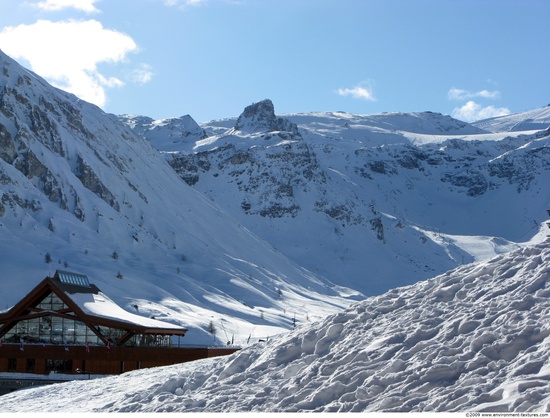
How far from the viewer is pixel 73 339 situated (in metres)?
50.6

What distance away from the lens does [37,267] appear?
302 feet

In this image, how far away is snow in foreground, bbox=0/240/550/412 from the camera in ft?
55.6

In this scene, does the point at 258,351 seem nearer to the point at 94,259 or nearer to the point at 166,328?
the point at 166,328

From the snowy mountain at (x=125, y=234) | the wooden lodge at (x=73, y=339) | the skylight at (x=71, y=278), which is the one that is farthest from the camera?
the snowy mountain at (x=125, y=234)

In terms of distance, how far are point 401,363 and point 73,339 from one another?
35.8 meters

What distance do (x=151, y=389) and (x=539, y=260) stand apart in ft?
36.8

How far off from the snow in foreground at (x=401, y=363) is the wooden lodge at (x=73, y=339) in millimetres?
24034

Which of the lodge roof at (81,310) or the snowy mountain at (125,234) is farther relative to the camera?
the snowy mountain at (125,234)

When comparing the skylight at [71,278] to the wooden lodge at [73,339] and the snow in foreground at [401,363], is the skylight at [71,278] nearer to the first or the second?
the wooden lodge at [73,339]

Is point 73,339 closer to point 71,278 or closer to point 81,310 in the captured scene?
point 81,310

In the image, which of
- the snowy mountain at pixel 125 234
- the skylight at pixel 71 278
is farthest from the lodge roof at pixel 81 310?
the snowy mountain at pixel 125 234

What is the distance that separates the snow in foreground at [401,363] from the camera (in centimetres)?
1695

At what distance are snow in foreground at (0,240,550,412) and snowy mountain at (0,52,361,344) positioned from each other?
56274 mm

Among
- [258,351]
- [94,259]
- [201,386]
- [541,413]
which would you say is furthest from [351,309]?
[94,259]
